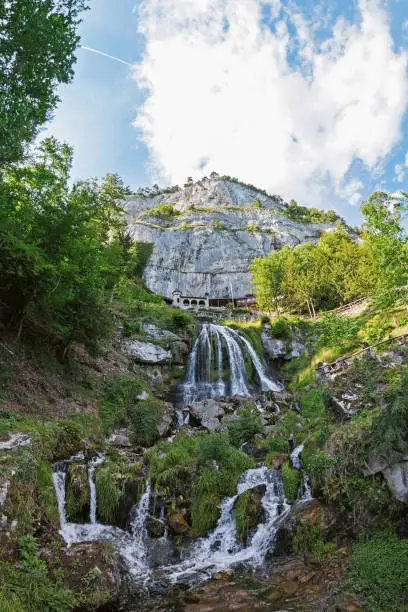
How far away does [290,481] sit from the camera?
10062 millimetres

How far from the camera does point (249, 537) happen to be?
29.1 ft

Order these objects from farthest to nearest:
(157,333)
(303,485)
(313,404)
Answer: (157,333)
(313,404)
(303,485)

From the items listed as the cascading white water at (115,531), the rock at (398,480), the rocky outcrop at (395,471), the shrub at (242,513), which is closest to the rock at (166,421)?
the cascading white water at (115,531)

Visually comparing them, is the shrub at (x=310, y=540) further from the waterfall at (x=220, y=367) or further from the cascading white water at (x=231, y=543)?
the waterfall at (x=220, y=367)

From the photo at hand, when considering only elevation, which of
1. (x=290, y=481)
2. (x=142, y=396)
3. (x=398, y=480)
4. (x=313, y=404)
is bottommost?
(x=290, y=481)

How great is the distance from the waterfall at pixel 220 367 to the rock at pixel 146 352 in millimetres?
2358

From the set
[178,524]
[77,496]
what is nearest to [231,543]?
[178,524]

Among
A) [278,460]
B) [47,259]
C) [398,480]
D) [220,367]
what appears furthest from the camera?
[220,367]

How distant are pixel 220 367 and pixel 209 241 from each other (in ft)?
173

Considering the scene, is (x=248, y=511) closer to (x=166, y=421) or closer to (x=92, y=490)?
(x=92, y=490)

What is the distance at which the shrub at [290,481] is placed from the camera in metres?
9.84

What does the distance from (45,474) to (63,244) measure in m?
7.85

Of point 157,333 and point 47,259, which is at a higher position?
point 157,333

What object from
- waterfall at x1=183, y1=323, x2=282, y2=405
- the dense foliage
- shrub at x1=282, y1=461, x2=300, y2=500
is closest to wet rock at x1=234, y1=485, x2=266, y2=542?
shrub at x1=282, y1=461, x2=300, y2=500
